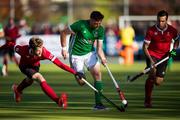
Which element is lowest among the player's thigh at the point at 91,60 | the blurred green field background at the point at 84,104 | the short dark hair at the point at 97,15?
the blurred green field background at the point at 84,104

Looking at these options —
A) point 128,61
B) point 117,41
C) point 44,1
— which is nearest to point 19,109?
point 128,61

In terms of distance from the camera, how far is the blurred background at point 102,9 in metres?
46.1

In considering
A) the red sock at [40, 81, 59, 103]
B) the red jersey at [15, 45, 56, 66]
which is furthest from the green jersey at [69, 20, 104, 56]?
the red sock at [40, 81, 59, 103]

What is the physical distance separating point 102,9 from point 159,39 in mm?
62301

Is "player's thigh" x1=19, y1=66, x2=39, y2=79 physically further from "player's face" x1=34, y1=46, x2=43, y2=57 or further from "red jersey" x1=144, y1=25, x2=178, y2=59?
"red jersey" x1=144, y1=25, x2=178, y2=59

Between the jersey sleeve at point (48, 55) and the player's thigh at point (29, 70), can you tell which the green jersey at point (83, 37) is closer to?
the player's thigh at point (29, 70)

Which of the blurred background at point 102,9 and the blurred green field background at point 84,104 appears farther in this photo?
the blurred background at point 102,9

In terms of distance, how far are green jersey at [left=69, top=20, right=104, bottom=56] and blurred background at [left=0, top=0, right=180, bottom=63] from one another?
77.3ft

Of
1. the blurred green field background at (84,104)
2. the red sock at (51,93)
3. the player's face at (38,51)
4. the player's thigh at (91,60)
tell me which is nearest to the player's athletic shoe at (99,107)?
the blurred green field background at (84,104)

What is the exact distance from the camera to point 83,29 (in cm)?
1761

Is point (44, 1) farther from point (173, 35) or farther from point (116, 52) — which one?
point (173, 35)

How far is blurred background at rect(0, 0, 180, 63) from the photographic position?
4609cm

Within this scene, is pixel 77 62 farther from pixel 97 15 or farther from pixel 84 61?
pixel 97 15

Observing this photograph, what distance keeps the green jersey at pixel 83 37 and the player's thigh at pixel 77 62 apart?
0.08 m
